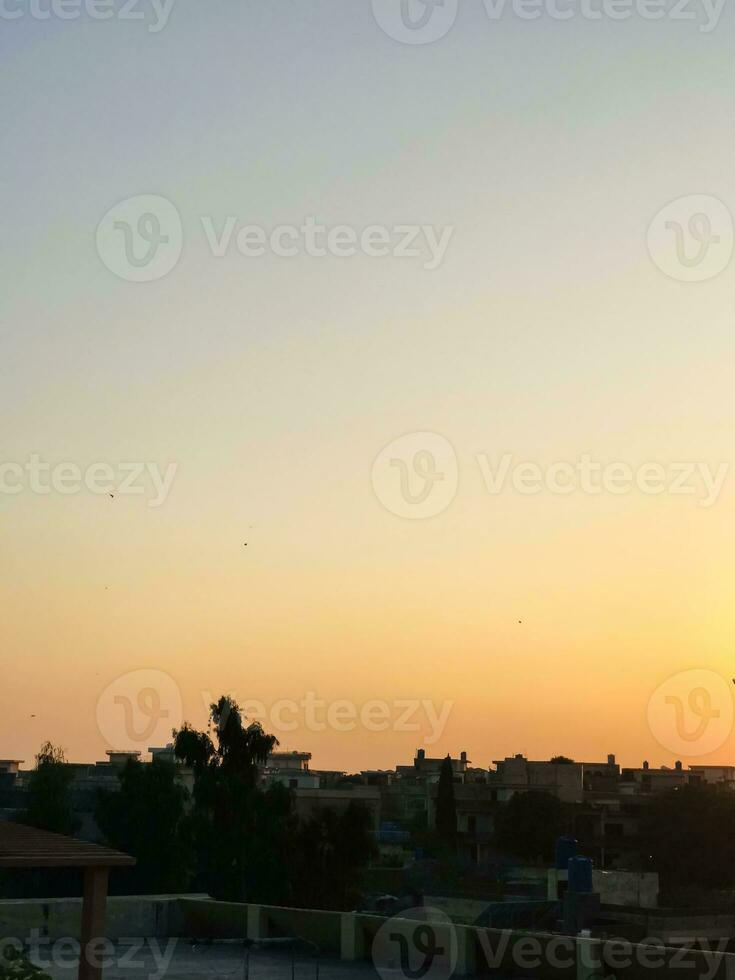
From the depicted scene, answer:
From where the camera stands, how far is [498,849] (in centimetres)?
8325

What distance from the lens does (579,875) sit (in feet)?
79.2

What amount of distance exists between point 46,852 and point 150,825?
41015mm

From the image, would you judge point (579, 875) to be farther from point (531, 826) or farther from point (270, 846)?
point (531, 826)

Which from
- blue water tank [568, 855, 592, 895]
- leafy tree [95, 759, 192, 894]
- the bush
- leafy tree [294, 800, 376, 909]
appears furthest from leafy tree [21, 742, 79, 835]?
the bush

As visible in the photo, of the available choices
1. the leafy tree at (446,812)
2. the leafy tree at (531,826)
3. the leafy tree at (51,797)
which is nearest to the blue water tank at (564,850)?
the leafy tree at (51,797)

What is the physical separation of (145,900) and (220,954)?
8.26 feet

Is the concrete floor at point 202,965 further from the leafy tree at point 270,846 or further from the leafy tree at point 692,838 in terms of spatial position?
the leafy tree at point 692,838

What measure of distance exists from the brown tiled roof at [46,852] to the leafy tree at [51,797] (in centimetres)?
4535

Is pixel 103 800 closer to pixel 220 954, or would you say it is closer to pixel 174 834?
pixel 174 834

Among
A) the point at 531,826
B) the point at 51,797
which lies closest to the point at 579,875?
the point at 51,797

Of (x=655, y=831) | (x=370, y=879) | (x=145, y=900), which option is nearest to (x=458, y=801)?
(x=655, y=831)

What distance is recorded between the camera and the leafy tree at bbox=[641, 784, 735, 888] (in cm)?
7275

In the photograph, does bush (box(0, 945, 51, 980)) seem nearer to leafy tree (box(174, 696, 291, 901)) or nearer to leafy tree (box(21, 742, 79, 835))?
leafy tree (box(174, 696, 291, 901))

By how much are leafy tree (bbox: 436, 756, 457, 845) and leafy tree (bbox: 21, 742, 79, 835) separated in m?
31.4
